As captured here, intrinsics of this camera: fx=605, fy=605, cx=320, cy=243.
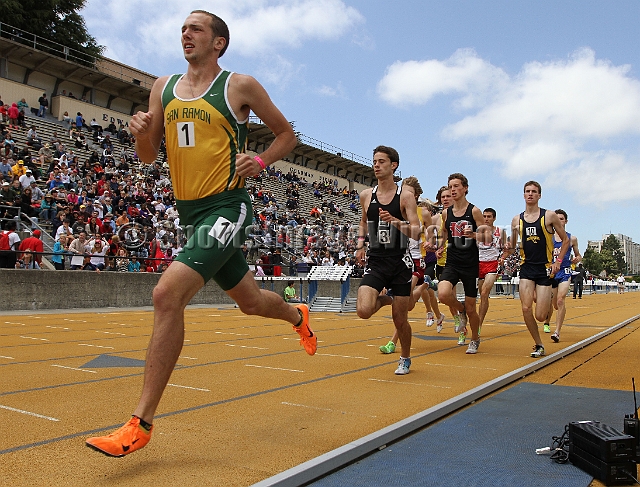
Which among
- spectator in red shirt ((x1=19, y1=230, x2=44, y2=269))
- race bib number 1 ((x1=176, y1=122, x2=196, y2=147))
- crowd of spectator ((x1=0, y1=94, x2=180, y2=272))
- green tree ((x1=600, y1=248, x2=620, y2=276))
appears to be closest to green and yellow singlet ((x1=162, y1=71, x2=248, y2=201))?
race bib number 1 ((x1=176, y1=122, x2=196, y2=147))

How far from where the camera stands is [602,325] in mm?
13203

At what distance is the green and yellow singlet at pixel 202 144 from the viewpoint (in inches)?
140

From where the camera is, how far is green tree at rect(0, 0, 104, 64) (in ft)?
116

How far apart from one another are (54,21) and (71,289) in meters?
29.8

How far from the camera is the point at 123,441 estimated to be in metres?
2.91

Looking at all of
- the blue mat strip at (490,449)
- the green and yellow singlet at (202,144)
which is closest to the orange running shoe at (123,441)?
the blue mat strip at (490,449)

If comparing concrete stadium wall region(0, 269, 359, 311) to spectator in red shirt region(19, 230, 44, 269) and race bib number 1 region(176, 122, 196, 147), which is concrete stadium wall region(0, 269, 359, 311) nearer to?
spectator in red shirt region(19, 230, 44, 269)

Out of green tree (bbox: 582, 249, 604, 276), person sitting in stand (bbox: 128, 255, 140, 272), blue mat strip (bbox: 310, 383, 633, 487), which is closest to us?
blue mat strip (bbox: 310, 383, 633, 487)

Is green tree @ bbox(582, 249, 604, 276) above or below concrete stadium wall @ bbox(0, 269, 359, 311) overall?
above

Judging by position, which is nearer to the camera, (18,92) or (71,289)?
(71,289)

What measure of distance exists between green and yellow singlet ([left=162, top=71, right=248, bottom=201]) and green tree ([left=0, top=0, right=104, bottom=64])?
3493cm

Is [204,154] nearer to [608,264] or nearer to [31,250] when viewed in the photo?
[31,250]

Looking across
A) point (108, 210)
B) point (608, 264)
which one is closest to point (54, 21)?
point (108, 210)

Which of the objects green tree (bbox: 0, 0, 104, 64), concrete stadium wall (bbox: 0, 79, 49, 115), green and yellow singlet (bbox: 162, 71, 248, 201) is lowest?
green and yellow singlet (bbox: 162, 71, 248, 201)
